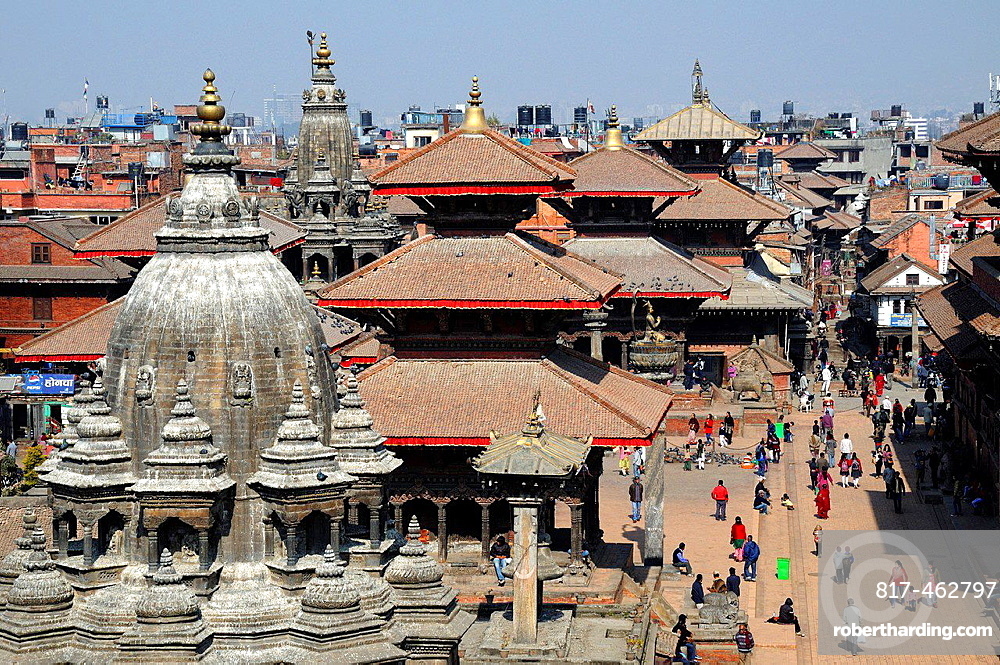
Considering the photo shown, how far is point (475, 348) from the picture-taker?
1519 inches

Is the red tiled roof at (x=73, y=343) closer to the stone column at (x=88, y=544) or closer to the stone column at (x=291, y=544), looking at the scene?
the stone column at (x=88, y=544)

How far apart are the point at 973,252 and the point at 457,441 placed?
22.9 m

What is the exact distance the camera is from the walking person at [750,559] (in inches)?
1609

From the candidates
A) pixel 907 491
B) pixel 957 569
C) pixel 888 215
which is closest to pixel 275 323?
pixel 957 569

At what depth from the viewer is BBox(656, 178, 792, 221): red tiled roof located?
7075 cm

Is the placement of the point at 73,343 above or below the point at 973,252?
below

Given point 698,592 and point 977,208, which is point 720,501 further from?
point 977,208

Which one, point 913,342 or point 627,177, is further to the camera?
point 913,342

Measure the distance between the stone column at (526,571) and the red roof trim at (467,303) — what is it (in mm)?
8360

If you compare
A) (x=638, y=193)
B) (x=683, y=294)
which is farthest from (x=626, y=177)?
(x=683, y=294)

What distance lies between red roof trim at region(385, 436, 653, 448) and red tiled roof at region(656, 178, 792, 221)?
34.7 metres

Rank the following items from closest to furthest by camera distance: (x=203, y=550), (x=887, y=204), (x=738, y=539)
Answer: (x=203, y=550)
(x=738, y=539)
(x=887, y=204)

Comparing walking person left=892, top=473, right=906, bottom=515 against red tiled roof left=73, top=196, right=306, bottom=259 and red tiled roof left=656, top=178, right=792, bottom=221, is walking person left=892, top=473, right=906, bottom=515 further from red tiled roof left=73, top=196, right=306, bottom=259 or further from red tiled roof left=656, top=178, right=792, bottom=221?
red tiled roof left=656, top=178, right=792, bottom=221

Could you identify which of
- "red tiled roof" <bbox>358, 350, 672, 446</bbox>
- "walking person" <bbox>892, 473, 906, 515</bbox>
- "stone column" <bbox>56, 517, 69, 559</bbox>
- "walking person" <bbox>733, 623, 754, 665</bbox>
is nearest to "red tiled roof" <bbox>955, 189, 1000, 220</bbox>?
"walking person" <bbox>892, 473, 906, 515</bbox>
